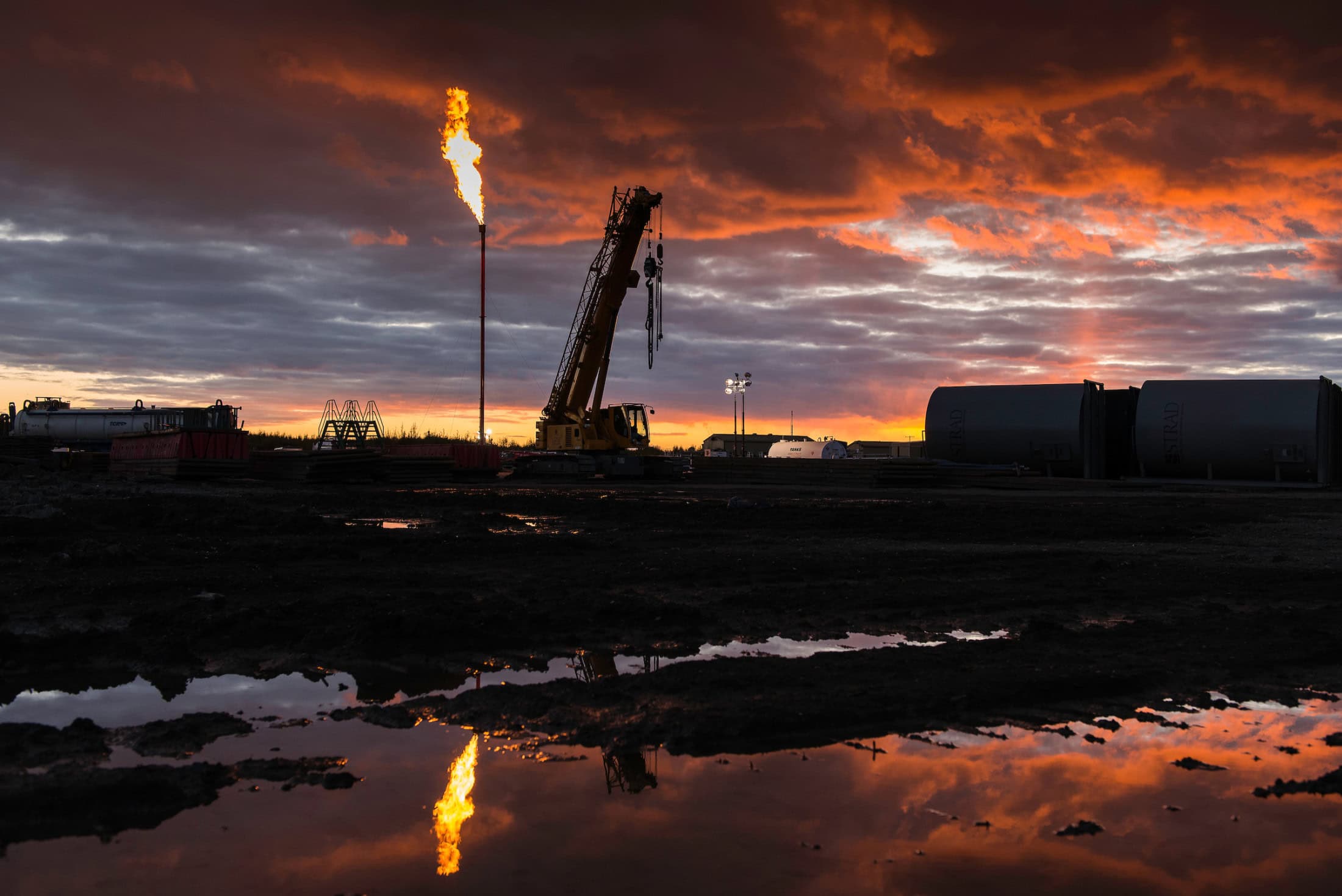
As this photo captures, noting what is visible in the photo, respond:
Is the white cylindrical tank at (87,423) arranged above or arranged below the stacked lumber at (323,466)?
above

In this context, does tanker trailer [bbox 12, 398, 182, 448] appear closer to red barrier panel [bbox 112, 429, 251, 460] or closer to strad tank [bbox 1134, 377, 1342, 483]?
red barrier panel [bbox 112, 429, 251, 460]

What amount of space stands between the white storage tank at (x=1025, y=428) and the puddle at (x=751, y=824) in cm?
3351

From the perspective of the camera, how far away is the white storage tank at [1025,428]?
3706 cm

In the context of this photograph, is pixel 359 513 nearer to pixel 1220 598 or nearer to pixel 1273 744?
pixel 1220 598

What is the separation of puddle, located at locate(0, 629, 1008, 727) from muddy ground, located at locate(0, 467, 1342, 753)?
0.57ft

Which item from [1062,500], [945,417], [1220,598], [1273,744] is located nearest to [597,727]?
[1273,744]

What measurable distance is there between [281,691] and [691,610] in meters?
3.70

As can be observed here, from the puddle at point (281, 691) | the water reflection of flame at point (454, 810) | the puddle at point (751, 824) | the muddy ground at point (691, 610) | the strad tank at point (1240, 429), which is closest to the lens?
the puddle at point (751, 824)

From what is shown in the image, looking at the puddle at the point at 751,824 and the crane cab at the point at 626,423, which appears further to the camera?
the crane cab at the point at 626,423

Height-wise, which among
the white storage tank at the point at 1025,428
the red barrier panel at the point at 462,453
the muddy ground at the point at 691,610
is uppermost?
the white storage tank at the point at 1025,428

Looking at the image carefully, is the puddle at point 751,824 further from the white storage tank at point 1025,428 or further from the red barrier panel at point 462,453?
the red barrier panel at point 462,453

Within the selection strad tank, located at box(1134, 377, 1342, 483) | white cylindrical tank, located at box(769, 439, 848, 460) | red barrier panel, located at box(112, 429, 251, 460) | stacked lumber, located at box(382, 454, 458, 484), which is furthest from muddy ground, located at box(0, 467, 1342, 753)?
white cylindrical tank, located at box(769, 439, 848, 460)

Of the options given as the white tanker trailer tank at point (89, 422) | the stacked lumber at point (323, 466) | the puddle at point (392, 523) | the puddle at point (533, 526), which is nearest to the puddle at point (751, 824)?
the puddle at point (533, 526)

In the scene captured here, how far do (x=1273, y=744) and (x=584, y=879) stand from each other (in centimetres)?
385
